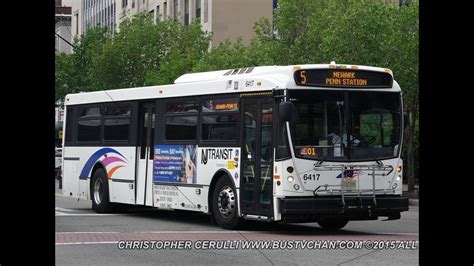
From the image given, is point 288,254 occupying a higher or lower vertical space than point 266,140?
lower

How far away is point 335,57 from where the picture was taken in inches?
1304

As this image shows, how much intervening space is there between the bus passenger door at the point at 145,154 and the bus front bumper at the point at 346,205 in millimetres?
5082

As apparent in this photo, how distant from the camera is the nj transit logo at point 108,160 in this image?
21719mm

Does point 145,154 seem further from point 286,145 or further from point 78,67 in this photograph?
point 78,67

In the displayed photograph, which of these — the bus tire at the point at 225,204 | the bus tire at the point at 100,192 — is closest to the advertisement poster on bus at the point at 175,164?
the bus tire at the point at 225,204

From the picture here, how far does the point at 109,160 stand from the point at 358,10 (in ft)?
45.7

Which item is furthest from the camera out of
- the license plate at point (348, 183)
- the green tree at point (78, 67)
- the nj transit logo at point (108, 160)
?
the green tree at point (78, 67)

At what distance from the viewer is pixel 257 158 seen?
670 inches

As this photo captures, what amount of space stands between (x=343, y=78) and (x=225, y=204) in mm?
3236

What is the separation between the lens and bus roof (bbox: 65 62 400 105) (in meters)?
16.7

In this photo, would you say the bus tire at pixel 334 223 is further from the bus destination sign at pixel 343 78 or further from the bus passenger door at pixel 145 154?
the bus passenger door at pixel 145 154

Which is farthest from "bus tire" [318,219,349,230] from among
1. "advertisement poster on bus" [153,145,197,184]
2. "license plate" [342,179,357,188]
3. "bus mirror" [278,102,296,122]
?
"bus mirror" [278,102,296,122]
